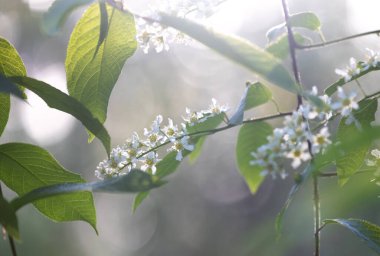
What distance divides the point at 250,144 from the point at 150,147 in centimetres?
19

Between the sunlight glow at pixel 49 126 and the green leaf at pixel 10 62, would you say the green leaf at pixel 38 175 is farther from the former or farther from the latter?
the sunlight glow at pixel 49 126

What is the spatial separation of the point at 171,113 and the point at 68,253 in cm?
389

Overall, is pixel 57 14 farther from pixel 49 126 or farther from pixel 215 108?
pixel 49 126

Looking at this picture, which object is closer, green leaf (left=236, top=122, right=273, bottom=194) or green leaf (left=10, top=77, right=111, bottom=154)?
green leaf (left=10, top=77, right=111, bottom=154)

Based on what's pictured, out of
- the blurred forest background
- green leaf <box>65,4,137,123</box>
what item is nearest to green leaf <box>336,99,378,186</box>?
green leaf <box>65,4,137,123</box>

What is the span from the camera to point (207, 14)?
3.17 feet

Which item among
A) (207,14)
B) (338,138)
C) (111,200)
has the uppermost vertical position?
(207,14)

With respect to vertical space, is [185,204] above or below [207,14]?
below

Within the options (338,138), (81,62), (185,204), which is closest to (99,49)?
(81,62)

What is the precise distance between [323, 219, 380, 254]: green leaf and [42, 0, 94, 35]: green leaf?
0.55 meters

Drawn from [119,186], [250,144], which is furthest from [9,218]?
[250,144]

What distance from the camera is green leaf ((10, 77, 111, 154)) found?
792 mm

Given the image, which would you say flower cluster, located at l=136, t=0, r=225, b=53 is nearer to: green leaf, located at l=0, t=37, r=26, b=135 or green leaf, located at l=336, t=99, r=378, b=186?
green leaf, located at l=0, t=37, r=26, b=135

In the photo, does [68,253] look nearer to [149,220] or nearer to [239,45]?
[149,220]
